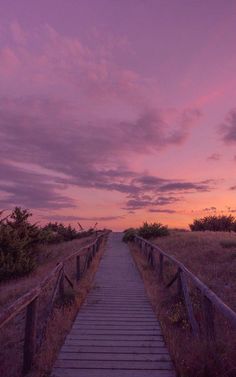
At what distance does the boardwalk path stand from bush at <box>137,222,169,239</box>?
20.5 m

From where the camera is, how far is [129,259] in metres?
22.2

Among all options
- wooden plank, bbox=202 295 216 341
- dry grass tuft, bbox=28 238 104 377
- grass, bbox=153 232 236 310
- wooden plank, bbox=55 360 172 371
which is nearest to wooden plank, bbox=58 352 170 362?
wooden plank, bbox=55 360 172 371

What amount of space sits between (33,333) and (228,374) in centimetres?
308

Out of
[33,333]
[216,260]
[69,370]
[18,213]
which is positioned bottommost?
[69,370]

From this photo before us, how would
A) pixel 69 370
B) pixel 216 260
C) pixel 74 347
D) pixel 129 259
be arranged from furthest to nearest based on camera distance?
pixel 129 259 → pixel 216 260 → pixel 74 347 → pixel 69 370

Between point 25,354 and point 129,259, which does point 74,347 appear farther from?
point 129,259

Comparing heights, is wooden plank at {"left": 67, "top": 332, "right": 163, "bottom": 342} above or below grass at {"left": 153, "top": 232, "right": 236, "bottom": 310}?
below

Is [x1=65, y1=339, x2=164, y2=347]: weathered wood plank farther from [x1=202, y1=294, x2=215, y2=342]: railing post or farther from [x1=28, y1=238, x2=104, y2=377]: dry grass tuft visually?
[x1=202, y1=294, x2=215, y2=342]: railing post

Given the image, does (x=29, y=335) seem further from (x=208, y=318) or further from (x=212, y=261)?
(x=212, y=261)

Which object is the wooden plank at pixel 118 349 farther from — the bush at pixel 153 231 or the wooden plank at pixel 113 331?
the bush at pixel 153 231

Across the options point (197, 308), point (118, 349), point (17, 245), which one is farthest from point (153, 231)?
point (118, 349)

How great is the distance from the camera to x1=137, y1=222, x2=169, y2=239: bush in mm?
33281

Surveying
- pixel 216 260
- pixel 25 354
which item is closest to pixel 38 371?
pixel 25 354

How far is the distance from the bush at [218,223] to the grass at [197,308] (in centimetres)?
1652
